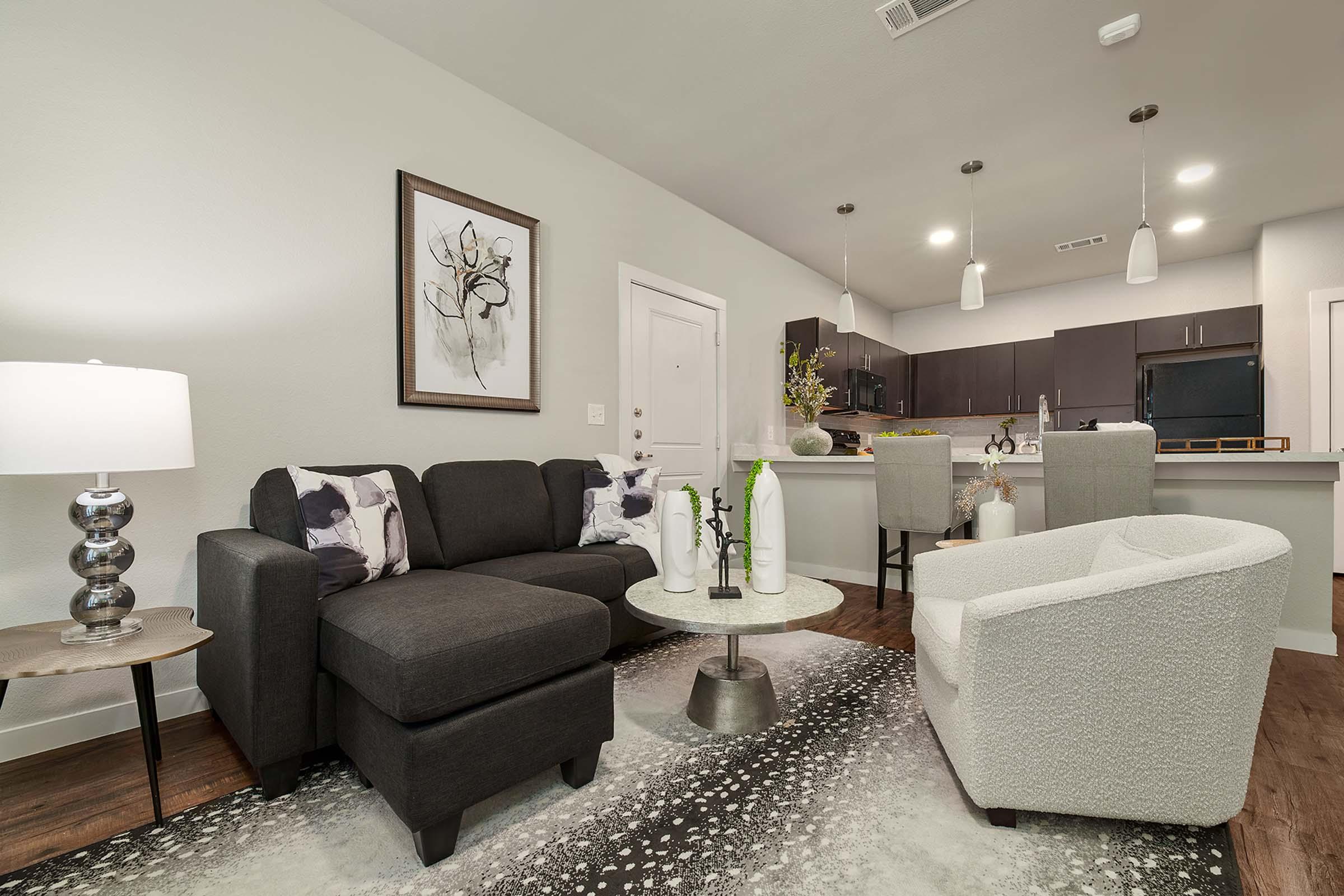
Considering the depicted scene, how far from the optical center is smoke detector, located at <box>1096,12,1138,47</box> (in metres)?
2.38

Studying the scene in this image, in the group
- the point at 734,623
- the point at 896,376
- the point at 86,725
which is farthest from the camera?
the point at 896,376

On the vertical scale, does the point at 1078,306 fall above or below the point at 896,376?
above

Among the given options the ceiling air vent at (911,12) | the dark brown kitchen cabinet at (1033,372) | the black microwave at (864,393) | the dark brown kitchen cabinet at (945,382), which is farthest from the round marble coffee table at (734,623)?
the dark brown kitchen cabinet at (945,382)

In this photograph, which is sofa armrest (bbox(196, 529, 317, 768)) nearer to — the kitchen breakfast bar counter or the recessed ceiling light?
the kitchen breakfast bar counter

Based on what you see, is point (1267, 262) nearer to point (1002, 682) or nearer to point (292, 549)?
point (1002, 682)

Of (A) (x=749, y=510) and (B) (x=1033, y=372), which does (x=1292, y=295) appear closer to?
(B) (x=1033, y=372)

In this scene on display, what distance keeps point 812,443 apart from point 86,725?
159 inches

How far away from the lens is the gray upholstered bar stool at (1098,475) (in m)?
2.68

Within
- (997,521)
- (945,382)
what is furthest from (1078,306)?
(997,521)

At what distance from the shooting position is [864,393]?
5.68 meters

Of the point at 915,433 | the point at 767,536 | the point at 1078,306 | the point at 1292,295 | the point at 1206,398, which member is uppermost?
the point at 1078,306

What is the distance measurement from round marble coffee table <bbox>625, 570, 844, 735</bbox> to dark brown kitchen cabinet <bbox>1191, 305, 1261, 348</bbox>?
5035 mm

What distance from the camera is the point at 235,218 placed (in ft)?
7.05

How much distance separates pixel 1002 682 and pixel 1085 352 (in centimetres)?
545
